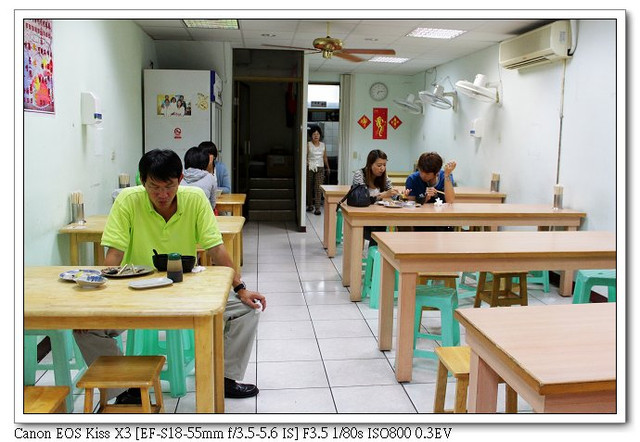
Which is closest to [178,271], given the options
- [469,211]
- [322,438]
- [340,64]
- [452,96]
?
[322,438]

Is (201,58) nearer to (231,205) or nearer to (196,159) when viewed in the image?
(231,205)

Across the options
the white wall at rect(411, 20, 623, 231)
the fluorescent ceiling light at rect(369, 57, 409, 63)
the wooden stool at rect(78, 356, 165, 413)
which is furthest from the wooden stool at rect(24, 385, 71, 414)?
the fluorescent ceiling light at rect(369, 57, 409, 63)

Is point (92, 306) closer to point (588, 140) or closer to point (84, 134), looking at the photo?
point (84, 134)

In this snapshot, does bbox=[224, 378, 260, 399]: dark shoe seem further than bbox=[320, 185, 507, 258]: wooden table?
No

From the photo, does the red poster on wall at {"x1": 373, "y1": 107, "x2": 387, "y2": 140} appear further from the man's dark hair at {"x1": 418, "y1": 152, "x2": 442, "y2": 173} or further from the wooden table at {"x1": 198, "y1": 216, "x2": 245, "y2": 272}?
the wooden table at {"x1": 198, "y1": 216, "x2": 245, "y2": 272}

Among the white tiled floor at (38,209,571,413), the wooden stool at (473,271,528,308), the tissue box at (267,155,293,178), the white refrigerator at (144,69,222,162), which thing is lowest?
the white tiled floor at (38,209,571,413)

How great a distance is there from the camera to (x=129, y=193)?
2.71 meters

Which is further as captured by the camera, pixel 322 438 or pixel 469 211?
pixel 469 211

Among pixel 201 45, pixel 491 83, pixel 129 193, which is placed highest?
pixel 201 45

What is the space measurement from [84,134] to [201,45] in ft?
11.5

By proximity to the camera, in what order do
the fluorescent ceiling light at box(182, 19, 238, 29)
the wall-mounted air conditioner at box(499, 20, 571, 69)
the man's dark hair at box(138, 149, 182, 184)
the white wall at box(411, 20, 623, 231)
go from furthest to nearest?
the fluorescent ceiling light at box(182, 19, 238, 29) < the wall-mounted air conditioner at box(499, 20, 571, 69) < the white wall at box(411, 20, 623, 231) < the man's dark hair at box(138, 149, 182, 184)

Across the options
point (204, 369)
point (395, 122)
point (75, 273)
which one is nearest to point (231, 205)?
point (75, 273)

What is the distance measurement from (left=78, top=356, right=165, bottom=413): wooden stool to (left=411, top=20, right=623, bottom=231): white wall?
10.4ft

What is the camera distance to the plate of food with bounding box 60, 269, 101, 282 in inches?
93.8
